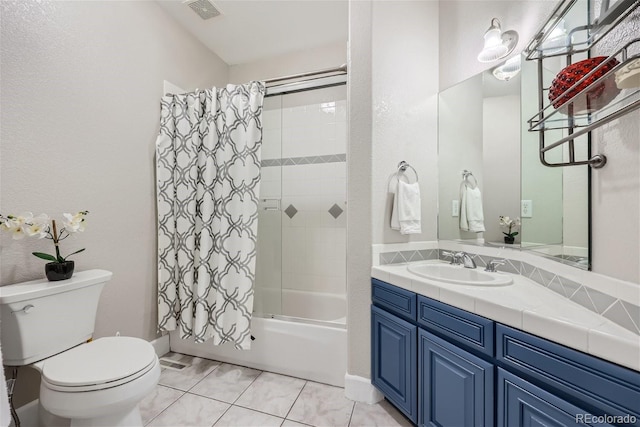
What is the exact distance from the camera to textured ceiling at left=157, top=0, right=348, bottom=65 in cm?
220

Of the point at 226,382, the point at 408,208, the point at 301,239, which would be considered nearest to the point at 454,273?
the point at 408,208

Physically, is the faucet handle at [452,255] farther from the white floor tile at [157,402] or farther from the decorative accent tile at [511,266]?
the white floor tile at [157,402]

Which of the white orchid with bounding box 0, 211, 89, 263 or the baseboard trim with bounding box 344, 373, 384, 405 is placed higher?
the white orchid with bounding box 0, 211, 89, 263

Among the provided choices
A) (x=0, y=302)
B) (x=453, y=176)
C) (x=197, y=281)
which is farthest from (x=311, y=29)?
(x=0, y=302)

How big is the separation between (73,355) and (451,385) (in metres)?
1.71

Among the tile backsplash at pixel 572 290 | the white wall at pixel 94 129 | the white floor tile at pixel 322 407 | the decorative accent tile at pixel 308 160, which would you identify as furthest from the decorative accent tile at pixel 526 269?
the white wall at pixel 94 129

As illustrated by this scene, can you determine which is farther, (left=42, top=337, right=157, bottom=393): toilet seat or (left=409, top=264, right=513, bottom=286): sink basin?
(left=409, top=264, right=513, bottom=286): sink basin

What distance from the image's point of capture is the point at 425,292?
128cm

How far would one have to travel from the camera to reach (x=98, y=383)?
111 cm

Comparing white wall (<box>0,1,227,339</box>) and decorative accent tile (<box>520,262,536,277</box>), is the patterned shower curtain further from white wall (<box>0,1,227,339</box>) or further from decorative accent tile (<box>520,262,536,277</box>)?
decorative accent tile (<box>520,262,536,277</box>)

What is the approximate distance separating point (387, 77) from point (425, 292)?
4.20 feet

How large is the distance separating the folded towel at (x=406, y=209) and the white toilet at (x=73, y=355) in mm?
1449

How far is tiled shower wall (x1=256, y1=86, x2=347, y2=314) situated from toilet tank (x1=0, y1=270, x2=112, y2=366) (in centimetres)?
98

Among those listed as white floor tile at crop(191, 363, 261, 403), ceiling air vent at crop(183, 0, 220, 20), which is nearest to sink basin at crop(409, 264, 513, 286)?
white floor tile at crop(191, 363, 261, 403)
